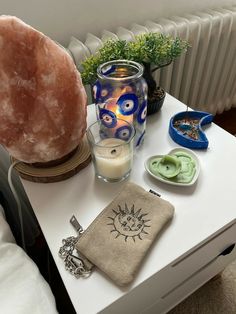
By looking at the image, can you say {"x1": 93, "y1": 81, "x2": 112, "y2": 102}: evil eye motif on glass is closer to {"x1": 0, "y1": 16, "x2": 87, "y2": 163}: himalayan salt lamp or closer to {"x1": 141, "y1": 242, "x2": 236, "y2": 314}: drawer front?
{"x1": 0, "y1": 16, "x2": 87, "y2": 163}: himalayan salt lamp

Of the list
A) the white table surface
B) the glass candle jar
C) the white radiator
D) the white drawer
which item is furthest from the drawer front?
the white radiator

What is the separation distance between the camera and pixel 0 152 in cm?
84

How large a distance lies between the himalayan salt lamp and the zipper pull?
5.2 inches

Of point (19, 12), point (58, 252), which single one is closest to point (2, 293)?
point (58, 252)

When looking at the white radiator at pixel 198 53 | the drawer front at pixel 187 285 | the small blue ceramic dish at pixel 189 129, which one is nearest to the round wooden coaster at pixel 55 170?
the small blue ceramic dish at pixel 189 129

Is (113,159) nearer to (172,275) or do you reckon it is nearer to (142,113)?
(142,113)

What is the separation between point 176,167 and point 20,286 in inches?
14.7

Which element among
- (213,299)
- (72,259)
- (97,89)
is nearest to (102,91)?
(97,89)

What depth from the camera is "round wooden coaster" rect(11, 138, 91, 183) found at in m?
0.58

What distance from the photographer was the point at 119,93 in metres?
0.59

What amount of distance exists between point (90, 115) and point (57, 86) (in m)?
0.27

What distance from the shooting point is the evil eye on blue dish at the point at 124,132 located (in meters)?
0.60

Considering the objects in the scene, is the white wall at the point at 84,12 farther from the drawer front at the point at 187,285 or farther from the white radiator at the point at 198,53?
the drawer front at the point at 187,285

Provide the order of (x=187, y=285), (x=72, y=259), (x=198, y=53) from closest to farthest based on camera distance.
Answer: (x=72, y=259) → (x=187, y=285) → (x=198, y=53)
